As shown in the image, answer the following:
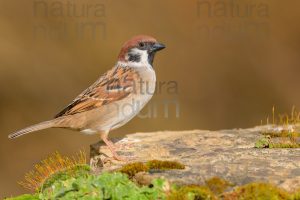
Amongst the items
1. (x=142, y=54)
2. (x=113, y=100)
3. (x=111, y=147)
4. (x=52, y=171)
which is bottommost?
(x=52, y=171)

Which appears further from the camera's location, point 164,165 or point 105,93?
point 105,93

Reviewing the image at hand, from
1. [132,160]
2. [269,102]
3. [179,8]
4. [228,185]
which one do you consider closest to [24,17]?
[179,8]

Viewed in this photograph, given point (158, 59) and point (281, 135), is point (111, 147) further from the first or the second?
point (158, 59)

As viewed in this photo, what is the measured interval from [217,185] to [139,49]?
3.59 meters

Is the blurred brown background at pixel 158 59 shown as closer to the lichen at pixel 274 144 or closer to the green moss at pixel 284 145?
the lichen at pixel 274 144

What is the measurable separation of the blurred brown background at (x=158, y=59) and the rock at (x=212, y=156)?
6323 mm

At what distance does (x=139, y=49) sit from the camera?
10406 mm

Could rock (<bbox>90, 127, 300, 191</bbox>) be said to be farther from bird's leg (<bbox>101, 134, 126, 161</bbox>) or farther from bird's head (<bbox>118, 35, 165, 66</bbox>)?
bird's head (<bbox>118, 35, 165, 66</bbox>)

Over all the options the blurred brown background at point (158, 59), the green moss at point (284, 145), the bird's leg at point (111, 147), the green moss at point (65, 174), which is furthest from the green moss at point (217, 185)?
the blurred brown background at point (158, 59)

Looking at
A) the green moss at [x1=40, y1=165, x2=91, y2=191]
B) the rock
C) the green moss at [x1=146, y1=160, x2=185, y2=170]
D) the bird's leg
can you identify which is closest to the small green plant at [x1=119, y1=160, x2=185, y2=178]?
the green moss at [x1=146, y1=160, x2=185, y2=170]

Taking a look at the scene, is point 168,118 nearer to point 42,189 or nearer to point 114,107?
point 114,107

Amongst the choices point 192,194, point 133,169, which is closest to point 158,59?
point 133,169

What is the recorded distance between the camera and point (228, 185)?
288 inches

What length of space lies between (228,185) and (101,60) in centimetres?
1094
